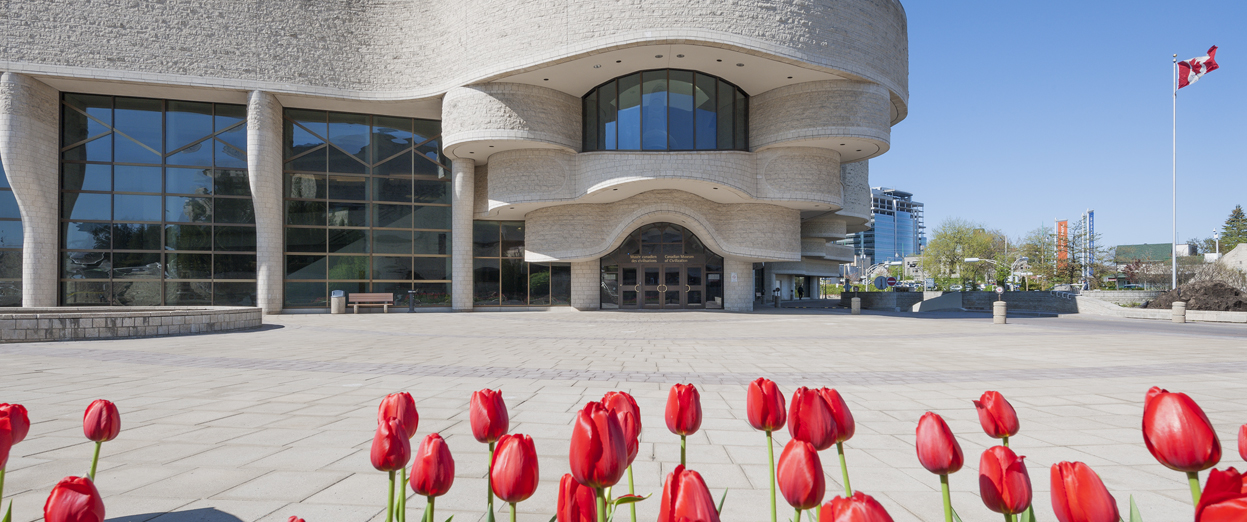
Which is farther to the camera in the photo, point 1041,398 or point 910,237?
point 910,237

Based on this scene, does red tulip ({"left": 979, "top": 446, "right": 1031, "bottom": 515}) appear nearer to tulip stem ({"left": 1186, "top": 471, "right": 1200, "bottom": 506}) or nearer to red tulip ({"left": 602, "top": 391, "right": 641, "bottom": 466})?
tulip stem ({"left": 1186, "top": 471, "right": 1200, "bottom": 506})

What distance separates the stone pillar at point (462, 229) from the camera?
26.7m

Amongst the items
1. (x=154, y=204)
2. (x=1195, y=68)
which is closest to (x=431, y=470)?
(x=154, y=204)

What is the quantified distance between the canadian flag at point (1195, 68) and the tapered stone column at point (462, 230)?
33745 mm

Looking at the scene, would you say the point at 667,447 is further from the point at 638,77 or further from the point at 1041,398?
the point at 638,77

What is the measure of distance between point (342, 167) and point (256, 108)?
13.8 ft

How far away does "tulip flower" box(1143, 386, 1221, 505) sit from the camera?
1034 mm

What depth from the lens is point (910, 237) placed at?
16950cm

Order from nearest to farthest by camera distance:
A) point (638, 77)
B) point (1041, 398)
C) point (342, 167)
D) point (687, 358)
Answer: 1. point (1041, 398)
2. point (687, 358)
3. point (638, 77)
4. point (342, 167)

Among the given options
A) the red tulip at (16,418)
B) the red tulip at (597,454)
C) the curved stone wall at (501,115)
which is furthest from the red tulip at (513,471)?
the curved stone wall at (501,115)

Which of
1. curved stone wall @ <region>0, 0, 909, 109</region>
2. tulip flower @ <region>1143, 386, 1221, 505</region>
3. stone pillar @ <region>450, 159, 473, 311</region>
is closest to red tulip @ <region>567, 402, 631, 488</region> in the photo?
tulip flower @ <region>1143, 386, 1221, 505</region>

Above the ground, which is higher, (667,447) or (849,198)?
(849,198)

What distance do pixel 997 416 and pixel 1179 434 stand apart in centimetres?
53

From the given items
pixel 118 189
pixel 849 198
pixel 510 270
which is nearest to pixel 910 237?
pixel 849 198
